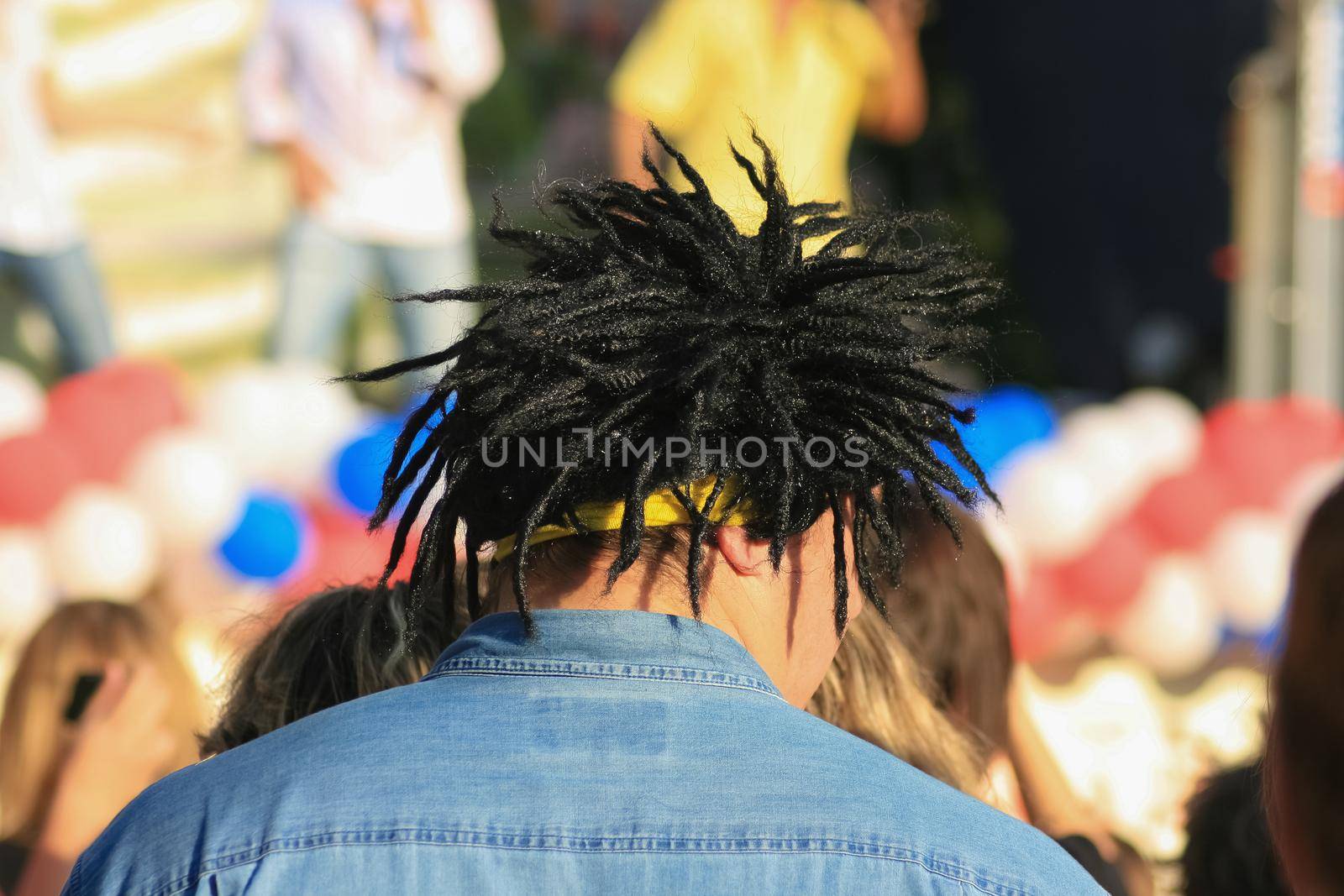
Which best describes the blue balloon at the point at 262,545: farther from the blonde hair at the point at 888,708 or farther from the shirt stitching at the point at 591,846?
the shirt stitching at the point at 591,846

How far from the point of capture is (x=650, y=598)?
3.48ft

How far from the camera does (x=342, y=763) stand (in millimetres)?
938

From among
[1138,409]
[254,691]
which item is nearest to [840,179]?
[1138,409]

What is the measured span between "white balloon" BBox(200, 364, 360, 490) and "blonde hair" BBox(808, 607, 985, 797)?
2.33m

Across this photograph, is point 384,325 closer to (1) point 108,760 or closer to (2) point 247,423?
(2) point 247,423

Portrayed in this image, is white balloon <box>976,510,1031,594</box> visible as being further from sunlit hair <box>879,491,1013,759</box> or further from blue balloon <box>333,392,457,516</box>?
blue balloon <box>333,392,457,516</box>

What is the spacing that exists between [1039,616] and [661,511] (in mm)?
2772

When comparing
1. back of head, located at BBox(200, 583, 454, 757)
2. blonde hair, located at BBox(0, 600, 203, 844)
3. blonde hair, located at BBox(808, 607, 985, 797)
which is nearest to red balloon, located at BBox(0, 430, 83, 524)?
blonde hair, located at BBox(0, 600, 203, 844)

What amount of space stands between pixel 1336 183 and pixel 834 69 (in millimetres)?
2006

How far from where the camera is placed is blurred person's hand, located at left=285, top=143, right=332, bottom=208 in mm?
4551

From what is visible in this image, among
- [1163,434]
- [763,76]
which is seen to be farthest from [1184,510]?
[763,76]

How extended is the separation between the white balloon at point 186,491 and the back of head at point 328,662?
184 centimetres

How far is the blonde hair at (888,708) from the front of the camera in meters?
1.64

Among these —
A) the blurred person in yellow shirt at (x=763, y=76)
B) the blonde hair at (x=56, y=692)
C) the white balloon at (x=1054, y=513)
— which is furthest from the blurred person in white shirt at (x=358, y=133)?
the blonde hair at (x=56, y=692)
